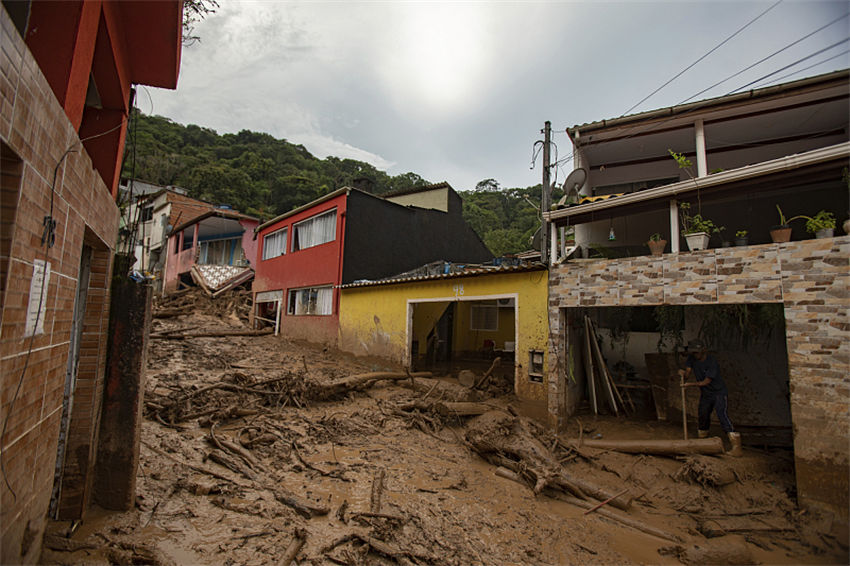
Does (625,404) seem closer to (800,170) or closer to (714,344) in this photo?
(714,344)

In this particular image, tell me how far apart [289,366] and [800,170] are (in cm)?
1289

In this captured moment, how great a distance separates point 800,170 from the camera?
640 cm

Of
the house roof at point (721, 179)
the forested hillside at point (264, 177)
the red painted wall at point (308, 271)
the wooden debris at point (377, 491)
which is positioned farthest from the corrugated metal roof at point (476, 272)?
the forested hillside at point (264, 177)

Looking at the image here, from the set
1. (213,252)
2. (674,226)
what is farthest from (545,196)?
(213,252)

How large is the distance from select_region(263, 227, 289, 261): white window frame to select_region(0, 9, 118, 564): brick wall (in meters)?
16.0

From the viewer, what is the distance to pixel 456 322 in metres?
18.3

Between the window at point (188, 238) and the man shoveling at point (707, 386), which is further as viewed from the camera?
the window at point (188, 238)

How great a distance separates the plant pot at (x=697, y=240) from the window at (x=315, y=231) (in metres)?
12.2

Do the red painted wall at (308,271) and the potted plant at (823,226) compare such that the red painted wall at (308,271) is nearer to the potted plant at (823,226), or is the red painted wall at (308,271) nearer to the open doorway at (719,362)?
the open doorway at (719,362)

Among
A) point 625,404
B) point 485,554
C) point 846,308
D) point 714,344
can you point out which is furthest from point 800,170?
point 485,554

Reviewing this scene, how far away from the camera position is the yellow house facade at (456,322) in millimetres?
9047

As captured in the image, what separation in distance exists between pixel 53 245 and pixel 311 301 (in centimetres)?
1463

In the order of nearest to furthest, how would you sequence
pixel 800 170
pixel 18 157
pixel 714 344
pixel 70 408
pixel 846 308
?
pixel 18 157, pixel 70 408, pixel 846 308, pixel 800 170, pixel 714 344

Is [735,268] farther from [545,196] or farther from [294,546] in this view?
[294,546]
